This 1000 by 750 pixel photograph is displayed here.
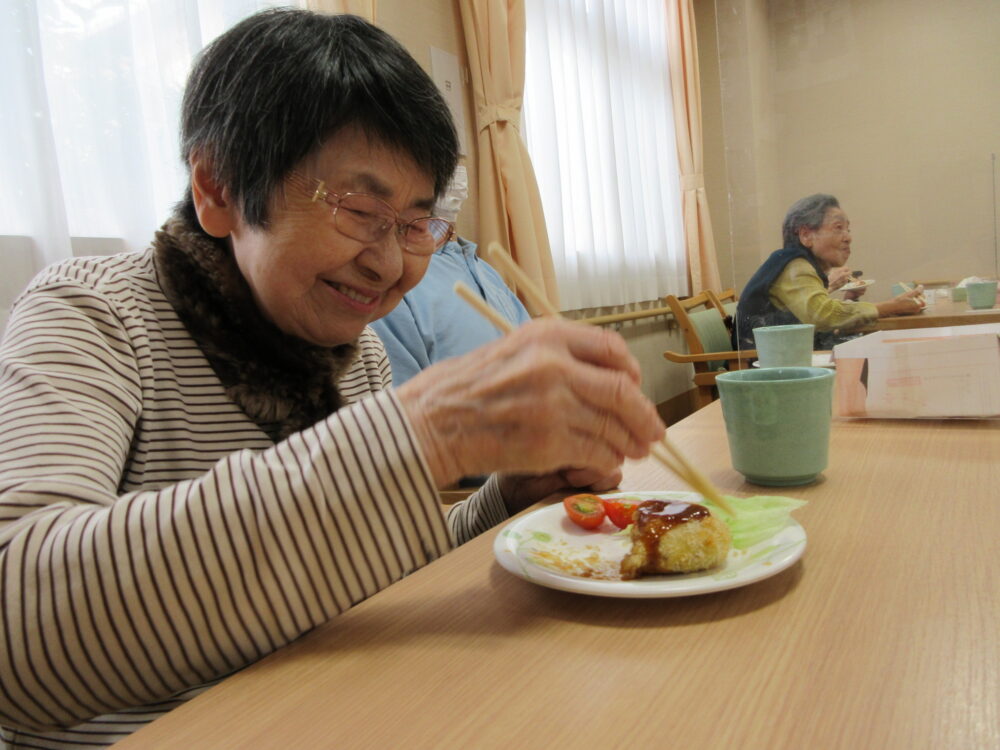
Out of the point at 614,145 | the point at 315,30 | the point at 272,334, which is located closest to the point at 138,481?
the point at 272,334

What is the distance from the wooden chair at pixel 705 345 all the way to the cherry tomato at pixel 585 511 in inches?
101

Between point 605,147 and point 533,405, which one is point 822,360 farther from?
point 605,147

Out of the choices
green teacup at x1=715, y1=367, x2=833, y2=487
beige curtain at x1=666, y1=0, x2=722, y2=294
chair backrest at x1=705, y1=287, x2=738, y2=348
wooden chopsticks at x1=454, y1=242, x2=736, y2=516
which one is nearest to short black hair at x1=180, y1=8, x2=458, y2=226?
wooden chopsticks at x1=454, y1=242, x2=736, y2=516

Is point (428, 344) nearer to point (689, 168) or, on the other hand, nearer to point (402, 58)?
point (402, 58)

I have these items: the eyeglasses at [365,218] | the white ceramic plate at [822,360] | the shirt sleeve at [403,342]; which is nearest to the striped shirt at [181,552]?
the eyeglasses at [365,218]

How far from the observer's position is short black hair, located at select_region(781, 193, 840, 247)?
1.28 meters

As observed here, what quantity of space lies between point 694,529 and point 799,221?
91 cm

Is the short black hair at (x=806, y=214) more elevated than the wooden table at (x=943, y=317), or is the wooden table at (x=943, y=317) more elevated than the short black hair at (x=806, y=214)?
the short black hair at (x=806, y=214)

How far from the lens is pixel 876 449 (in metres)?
0.95

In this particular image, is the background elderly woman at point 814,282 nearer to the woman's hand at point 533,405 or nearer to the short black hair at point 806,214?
the short black hair at point 806,214

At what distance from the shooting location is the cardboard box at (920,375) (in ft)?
3.31

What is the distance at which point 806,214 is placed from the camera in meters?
1.29

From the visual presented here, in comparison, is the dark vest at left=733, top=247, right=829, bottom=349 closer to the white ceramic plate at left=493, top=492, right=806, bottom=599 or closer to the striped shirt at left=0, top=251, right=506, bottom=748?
the white ceramic plate at left=493, top=492, right=806, bottom=599

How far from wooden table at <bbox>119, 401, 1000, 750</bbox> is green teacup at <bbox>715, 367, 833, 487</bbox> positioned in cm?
14
